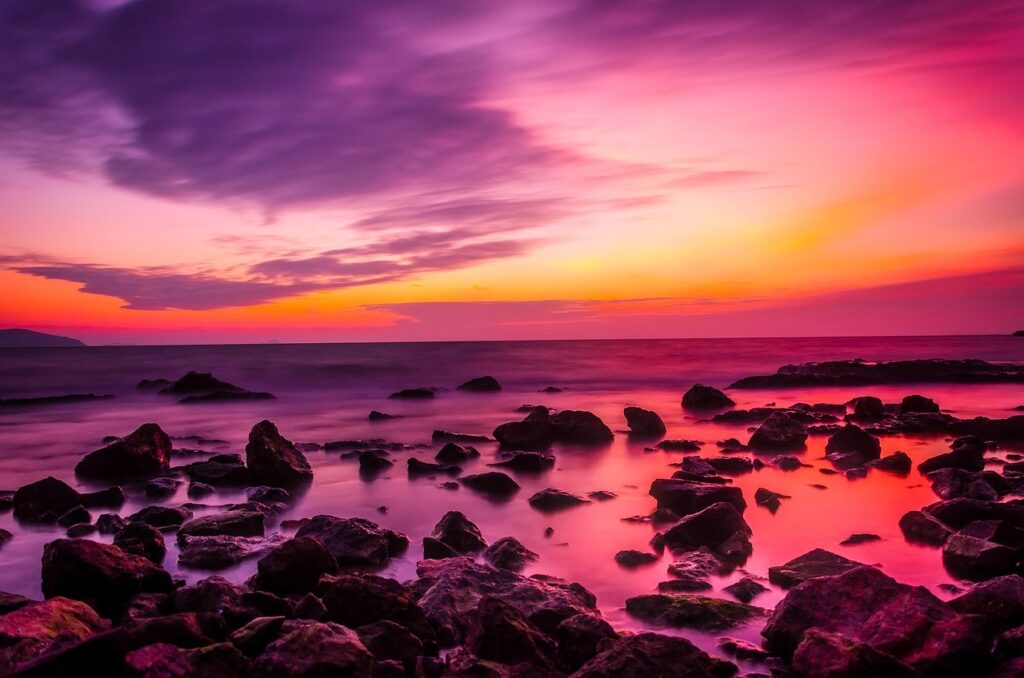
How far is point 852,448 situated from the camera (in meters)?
16.5

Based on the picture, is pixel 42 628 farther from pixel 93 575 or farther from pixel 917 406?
pixel 917 406

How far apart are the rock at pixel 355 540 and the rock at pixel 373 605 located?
2.18 metres

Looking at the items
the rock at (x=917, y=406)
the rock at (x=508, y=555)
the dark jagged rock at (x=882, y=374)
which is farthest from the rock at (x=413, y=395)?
the rock at (x=508, y=555)

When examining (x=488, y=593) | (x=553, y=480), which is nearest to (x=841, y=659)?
(x=488, y=593)

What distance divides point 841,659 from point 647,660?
4.67 feet

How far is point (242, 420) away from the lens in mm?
30109

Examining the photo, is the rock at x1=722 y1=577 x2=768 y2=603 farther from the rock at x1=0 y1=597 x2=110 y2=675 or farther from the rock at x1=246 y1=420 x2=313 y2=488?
the rock at x1=246 y1=420 x2=313 y2=488

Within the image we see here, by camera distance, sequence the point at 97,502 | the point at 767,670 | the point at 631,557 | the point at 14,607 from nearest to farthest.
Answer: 1. the point at 767,670
2. the point at 14,607
3. the point at 631,557
4. the point at 97,502

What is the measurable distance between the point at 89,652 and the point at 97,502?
8.96 meters

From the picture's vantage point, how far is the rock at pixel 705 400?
3087 cm

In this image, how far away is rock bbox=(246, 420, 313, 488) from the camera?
586 inches

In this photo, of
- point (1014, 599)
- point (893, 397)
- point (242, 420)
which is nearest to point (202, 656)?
point (1014, 599)

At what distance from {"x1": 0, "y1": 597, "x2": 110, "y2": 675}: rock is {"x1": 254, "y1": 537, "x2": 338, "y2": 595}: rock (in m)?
1.69

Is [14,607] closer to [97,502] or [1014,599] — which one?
[97,502]
